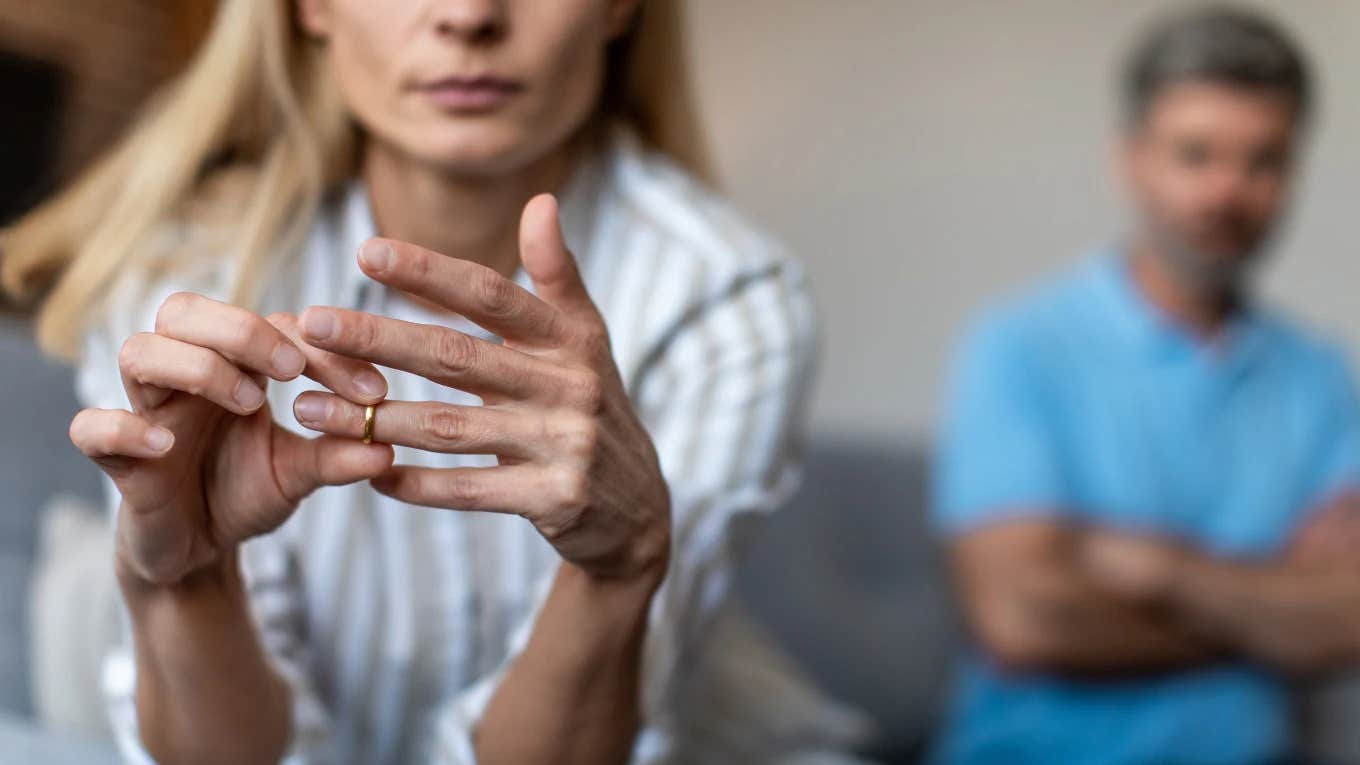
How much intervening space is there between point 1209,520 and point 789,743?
635mm

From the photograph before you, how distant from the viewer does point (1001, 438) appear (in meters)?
1.29

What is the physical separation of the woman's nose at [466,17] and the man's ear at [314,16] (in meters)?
0.08

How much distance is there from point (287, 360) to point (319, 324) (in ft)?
0.08

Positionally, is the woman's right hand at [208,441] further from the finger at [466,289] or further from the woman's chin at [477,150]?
the woman's chin at [477,150]

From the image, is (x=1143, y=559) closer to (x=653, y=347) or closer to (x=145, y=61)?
(x=653, y=347)

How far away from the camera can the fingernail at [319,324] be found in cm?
41

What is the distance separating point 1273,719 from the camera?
123cm

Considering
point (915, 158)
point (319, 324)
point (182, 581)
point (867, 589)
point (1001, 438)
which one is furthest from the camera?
point (915, 158)

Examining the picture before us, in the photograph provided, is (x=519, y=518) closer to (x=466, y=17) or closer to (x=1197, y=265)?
(x=466, y=17)

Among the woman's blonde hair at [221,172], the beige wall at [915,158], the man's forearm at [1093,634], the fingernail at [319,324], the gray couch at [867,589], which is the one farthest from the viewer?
the beige wall at [915,158]

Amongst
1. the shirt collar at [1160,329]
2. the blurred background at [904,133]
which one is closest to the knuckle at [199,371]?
the shirt collar at [1160,329]

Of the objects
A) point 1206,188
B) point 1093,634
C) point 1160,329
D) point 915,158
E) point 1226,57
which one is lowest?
point 915,158

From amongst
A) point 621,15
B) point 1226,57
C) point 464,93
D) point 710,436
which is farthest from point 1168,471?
point 464,93

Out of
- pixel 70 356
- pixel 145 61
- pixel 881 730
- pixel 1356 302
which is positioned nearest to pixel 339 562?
pixel 70 356
